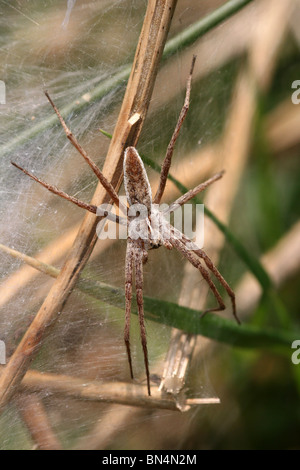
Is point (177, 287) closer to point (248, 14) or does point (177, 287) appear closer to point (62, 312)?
point (62, 312)

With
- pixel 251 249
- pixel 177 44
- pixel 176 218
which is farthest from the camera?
pixel 251 249

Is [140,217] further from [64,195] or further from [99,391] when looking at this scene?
[99,391]

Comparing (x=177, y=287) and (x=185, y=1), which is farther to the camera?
(x=177, y=287)

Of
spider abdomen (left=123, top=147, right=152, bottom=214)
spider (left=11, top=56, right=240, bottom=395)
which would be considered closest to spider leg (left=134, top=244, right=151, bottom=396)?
spider (left=11, top=56, right=240, bottom=395)

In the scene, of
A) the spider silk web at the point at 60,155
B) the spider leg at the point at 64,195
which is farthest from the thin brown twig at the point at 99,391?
the spider leg at the point at 64,195

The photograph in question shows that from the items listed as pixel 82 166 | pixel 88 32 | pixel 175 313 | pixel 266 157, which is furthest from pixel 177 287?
pixel 88 32

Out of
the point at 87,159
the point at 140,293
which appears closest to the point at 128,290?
the point at 140,293

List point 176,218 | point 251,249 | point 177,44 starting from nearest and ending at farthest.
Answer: point 177,44, point 176,218, point 251,249
